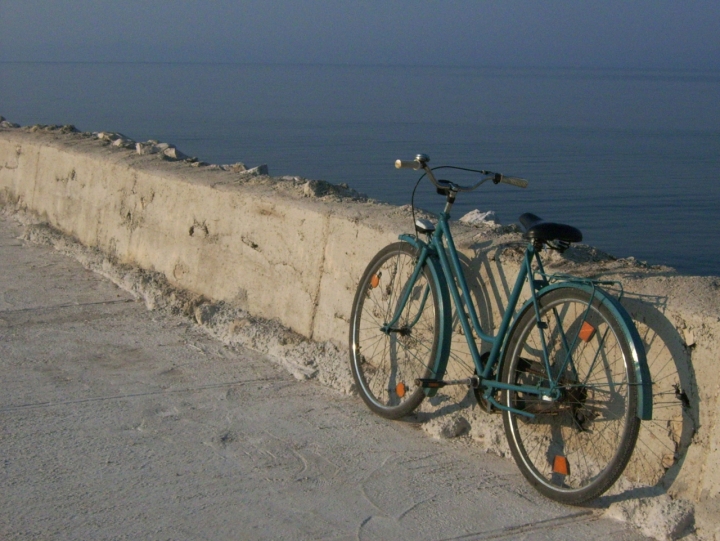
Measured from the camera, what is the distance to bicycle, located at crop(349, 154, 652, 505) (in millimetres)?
3516

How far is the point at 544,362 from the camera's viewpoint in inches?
149

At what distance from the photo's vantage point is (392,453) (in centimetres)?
423

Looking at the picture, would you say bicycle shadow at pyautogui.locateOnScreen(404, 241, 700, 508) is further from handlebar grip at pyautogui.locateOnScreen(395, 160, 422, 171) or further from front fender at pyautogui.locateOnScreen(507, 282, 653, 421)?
handlebar grip at pyautogui.locateOnScreen(395, 160, 422, 171)

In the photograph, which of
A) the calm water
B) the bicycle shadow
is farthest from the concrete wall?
the calm water

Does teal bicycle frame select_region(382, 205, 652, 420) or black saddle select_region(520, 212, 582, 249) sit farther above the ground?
black saddle select_region(520, 212, 582, 249)

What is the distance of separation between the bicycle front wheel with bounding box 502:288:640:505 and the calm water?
7.09 m

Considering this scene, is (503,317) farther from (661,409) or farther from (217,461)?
(217,461)

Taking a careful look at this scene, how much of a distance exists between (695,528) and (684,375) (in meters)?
0.55

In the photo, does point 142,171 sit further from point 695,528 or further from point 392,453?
point 695,528

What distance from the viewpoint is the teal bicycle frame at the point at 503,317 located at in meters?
3.40

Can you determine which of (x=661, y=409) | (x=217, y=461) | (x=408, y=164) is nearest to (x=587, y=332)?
(x=661, y=409)

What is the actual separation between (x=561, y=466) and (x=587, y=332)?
1.82 ft

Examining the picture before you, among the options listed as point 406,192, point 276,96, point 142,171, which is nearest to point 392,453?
point 142,171

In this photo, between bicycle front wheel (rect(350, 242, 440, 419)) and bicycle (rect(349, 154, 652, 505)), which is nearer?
bicycle (rect(349, 154, 652, 505))
